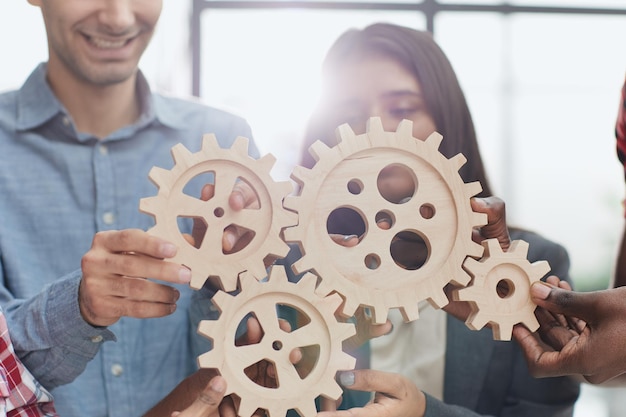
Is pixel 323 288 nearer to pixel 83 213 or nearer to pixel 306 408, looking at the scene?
pixel 306 408

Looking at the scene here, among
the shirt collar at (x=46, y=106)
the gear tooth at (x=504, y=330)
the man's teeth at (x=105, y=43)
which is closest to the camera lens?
the gear tooth at (x=504, y=330)

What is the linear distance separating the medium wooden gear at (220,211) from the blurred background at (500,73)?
210cm

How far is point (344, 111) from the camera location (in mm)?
1411

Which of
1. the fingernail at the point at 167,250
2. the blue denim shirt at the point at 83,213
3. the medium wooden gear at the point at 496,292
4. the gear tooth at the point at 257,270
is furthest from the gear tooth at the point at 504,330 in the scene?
the blue denim shirt at the point at 83,213

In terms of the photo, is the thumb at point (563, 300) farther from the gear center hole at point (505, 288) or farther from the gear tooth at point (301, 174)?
the gear tooth at point (301, 174)

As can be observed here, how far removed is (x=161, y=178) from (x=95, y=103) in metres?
0.64

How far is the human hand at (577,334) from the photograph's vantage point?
0.89 meters

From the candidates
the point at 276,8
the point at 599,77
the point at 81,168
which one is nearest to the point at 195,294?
the point at 81,168

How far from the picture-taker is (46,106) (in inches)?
57.1

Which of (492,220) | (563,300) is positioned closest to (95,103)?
(492,220)

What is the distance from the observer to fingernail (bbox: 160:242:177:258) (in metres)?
0.86

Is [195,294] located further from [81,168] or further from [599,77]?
[599,77]

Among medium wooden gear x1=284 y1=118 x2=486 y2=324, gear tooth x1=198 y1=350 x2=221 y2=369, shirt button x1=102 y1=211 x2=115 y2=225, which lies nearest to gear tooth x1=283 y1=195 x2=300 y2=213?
medium wooden gear x1=284 y1=118 x2=486 y2=324

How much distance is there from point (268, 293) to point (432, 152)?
0.29 metres
